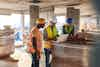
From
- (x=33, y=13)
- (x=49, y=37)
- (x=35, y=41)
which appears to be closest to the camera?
(x=35, y=41)

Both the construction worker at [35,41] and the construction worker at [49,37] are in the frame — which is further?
the construction worker at [49,37]

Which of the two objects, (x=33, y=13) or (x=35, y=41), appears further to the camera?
(x=33, y=13)

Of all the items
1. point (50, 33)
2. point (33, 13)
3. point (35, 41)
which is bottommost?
point (35, 41)

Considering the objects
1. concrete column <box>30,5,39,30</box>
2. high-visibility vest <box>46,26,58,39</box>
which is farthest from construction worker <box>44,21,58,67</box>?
concrete column <box>30,5,39,30</box>

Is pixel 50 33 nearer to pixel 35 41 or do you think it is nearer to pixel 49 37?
pixel 49 37

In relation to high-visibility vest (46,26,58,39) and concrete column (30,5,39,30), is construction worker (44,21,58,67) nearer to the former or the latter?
high-visibility vest (46,26,58,39)

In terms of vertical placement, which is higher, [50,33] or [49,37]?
[50,33]

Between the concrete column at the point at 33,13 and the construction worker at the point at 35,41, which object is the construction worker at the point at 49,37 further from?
the concrete column at the point at 33,13

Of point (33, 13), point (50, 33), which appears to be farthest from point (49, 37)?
point (33, 13)

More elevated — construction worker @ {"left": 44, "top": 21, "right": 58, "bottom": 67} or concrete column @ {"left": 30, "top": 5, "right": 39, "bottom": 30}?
concrete column @ {"left": 30, "top": 5, "right": 39, "bottom": 30}

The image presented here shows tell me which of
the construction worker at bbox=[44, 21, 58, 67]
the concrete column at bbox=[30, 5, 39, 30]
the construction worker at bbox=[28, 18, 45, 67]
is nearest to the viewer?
the construction worker at bbox=[28, 18, 45, 67]

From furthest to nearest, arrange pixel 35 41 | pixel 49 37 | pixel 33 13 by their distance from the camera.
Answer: pixel 33 13, pixel 49 37, pixel 35 41

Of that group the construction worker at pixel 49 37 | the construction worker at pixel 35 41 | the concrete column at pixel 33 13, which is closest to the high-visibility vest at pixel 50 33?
the construction worker at pixel 49 37

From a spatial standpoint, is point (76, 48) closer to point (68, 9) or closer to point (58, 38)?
point (58, 38)
